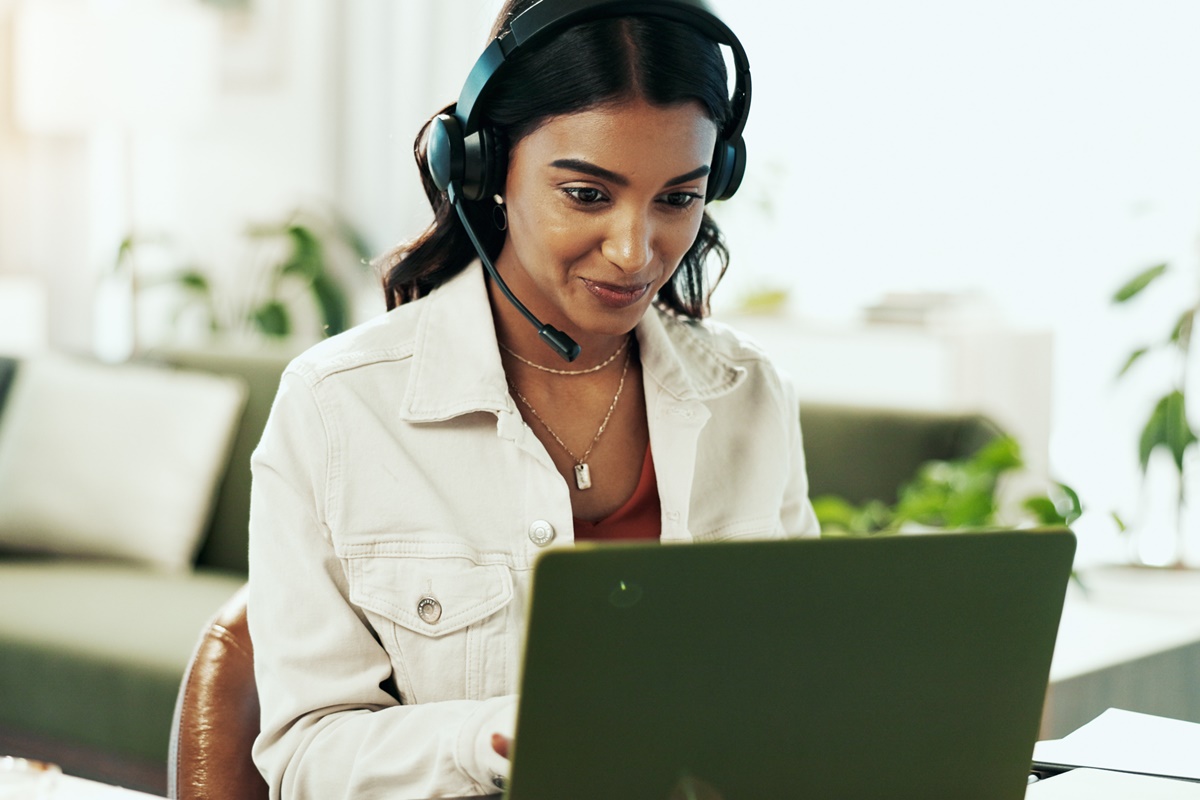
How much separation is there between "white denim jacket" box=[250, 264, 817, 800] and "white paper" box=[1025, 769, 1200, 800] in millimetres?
360

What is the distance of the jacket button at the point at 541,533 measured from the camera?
3.78 feet

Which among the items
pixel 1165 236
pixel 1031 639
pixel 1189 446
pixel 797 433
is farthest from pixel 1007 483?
pixel 1031 639

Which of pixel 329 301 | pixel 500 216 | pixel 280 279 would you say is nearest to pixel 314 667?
pixel 500 216

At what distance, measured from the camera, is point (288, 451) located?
1118 millimetres

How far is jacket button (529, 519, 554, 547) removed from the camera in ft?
3.78

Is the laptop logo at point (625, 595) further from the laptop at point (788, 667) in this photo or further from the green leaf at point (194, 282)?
the green leaf at point (194, 282)

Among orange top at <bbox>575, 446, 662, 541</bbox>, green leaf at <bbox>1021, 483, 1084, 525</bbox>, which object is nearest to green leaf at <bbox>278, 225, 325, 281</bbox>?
green leaf at <bbox>1021, 483, 1084, 525</bbox>

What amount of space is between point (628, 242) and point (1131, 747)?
0.50 meters

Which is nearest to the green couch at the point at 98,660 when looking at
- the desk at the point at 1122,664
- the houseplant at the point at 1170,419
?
the desk at the point at 1122,664

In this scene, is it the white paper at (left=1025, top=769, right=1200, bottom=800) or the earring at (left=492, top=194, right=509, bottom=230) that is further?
the earring at (left=492, top=194, right=509, bottom=230)

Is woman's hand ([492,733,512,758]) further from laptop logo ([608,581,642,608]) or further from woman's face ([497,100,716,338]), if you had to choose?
woman's face ([497,100,716,338])

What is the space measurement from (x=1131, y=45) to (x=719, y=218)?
1093 mm

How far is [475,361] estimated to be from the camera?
1.19m

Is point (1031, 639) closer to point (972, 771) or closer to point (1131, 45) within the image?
point (972, 771)
